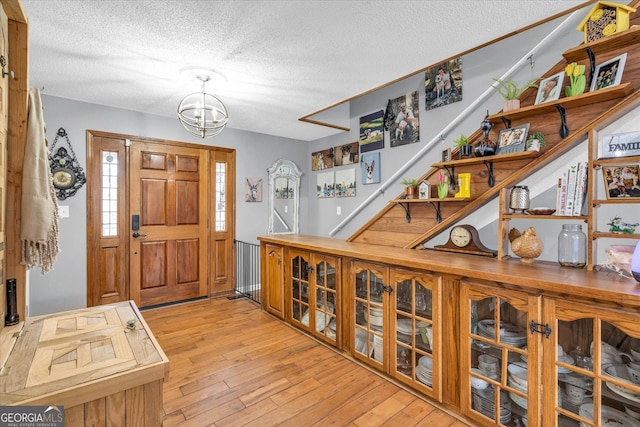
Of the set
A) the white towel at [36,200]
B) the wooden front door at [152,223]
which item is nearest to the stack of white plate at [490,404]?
the white towel at [36,200]

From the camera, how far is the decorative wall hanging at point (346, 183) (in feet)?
13.9

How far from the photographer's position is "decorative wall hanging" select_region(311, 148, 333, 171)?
4.66m

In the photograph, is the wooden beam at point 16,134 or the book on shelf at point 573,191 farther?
the book on shelf at point 573,191

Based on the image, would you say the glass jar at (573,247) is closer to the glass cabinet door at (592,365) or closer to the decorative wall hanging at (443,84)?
the glass cabinet door at (592,365)

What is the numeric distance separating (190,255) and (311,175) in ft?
7.40

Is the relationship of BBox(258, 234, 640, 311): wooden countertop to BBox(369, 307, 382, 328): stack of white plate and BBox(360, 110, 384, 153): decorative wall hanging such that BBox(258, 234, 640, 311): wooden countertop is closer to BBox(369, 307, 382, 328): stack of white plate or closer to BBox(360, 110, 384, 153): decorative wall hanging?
BBox(369, 307, 382, 328): stack of white plate

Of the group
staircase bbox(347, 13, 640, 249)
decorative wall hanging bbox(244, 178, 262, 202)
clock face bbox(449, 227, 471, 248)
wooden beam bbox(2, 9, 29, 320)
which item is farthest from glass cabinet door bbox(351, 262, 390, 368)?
decorative wall hanging bbox(244, 178, 262, 202)

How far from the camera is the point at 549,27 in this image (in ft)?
8.06

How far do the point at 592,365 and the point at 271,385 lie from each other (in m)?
1.82

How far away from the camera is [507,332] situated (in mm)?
1591

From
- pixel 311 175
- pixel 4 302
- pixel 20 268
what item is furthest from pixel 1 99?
pixel 311 175

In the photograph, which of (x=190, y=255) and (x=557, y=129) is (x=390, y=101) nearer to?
(x=557, y=129)

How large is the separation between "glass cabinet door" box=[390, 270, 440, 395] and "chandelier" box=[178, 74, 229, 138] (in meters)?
2.03

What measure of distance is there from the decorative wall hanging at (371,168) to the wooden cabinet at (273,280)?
1537 millimetres
